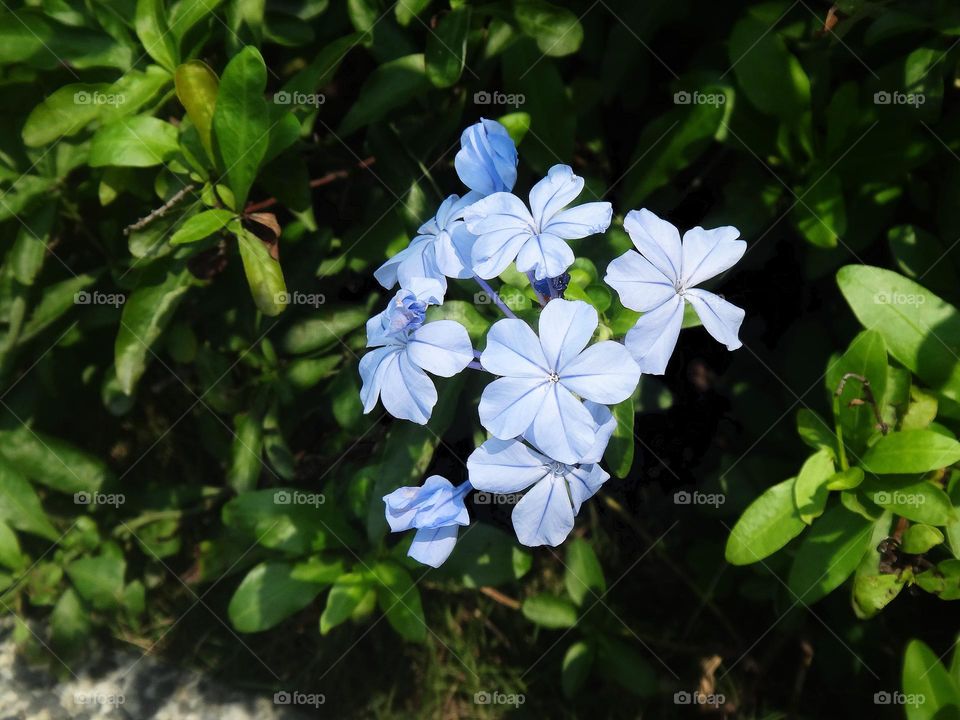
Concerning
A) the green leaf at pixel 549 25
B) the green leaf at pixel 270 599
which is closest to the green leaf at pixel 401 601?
the green leaf at pixel 270 599

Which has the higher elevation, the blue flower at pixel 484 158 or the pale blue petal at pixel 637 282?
the blue flower at pixel 484 158

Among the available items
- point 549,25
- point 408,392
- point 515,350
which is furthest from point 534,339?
point 549,25

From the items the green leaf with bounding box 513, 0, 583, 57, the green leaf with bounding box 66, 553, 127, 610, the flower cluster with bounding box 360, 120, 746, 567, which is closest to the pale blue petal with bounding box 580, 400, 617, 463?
the flower cluster with bounding box 360, 120, 746, 567

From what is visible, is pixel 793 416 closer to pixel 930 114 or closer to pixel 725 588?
pixel 725 588

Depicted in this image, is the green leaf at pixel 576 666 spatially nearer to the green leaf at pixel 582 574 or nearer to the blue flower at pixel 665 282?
the green leaf at pixel 582 574

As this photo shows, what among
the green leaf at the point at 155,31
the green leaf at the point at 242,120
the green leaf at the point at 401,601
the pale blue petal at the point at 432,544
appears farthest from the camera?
the green leaf at the point at 401,601

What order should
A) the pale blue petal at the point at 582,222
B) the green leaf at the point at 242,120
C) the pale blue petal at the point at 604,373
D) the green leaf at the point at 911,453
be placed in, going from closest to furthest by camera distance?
1. the pale blue petal at the point at 604,373
2. the pale blue petal at the point at 582,222
3. the green leaf at the point at 911,453
4. the green leaf at the point at 242,120

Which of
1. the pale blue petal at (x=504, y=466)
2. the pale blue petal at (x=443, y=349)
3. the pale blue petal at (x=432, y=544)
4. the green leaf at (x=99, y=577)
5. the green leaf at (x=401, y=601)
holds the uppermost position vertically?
the pale blue petal at (x=443, y=349)

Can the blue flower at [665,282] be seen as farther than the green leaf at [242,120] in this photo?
No
